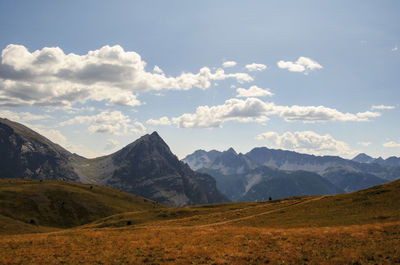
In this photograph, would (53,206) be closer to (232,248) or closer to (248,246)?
(232,248)

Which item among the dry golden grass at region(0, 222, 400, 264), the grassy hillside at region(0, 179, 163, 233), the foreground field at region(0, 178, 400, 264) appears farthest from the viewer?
the grassy hillside at region(0, 179, 163, 233)

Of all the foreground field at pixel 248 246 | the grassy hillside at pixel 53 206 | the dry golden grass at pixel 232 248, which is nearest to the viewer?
the dry golden grass at pixel 232 248

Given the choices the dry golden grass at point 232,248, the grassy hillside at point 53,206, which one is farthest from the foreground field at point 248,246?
the grassy hillside at point 53,206

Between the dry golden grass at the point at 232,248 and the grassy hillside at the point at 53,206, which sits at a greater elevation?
the dry golden grass at the point at 232,248

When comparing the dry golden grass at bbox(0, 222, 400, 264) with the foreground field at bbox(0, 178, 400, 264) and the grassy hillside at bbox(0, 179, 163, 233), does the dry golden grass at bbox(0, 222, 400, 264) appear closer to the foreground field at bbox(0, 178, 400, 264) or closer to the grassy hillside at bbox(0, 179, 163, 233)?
the foreground field at bbox(0, 178, 400, 264)

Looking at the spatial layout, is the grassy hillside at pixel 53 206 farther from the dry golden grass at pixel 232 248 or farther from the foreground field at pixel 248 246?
the foreground field at pixel 248 246

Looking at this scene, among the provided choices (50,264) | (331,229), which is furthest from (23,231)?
(331,229)

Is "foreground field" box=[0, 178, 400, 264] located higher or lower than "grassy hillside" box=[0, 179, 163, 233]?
higher

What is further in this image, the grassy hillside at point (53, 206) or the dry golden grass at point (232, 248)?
the grassy hillside at point (53, 206)

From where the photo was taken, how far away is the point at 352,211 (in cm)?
4981

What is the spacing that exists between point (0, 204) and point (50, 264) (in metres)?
110

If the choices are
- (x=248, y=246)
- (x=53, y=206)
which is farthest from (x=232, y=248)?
(x=53, y=206)

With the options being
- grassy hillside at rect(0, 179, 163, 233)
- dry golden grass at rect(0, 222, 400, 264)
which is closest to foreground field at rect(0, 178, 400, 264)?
dry golden grass at rect(0, 222, 400, 264)

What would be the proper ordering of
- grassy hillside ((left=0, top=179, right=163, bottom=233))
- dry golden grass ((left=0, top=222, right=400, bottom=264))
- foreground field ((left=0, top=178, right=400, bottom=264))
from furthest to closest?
grassy hillside ((left=0, top=179, right=163, bottom=233)) < foreground field ((left=0, top=178, right=400, bottom=264)) < dry golden grass ((left=0, top=222, right=400, bottom=264))
